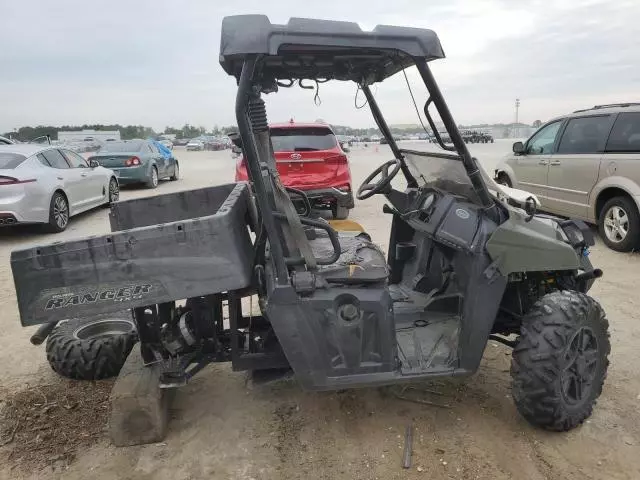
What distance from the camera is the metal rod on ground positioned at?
2.91m

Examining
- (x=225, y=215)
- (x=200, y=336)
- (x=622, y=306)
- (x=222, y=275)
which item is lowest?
(x=622, y=306)

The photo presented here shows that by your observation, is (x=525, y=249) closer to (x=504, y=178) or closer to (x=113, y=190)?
(x=504, y=178)

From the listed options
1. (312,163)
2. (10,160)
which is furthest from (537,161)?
(10,160)

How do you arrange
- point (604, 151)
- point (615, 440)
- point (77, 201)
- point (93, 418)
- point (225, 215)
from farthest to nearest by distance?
1. point (77, 201)
2. point (604, 151)
3. point (93, 418)
4. point (615, 440)
5. point (225, 215)

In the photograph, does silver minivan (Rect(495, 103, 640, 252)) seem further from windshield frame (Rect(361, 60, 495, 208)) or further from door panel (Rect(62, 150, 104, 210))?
door panel (Rect(62, 150, 104, 210))

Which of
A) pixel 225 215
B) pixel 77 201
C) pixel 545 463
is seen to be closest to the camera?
pixel 225 215

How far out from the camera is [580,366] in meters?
3.12

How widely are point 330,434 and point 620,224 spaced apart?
228 inches

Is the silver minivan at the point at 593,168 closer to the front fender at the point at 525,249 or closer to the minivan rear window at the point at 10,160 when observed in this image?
the front fender at the point at 525,249

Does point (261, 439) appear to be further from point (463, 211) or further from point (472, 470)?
point (463, 211)

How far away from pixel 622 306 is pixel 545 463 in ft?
9.52

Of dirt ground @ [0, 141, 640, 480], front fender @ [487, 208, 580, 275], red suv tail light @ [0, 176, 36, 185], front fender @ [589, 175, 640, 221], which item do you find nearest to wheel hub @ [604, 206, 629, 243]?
front fender @ [589, 175, 640, 221]

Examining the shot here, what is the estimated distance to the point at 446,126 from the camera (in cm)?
290

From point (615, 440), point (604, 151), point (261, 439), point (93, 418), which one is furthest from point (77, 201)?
point (615, 440)
